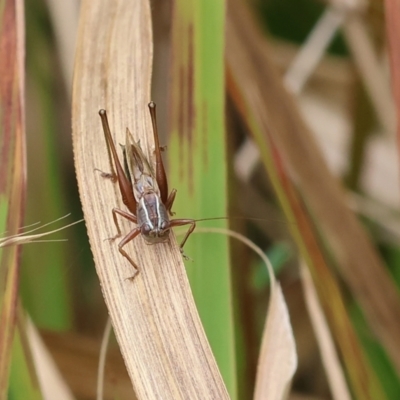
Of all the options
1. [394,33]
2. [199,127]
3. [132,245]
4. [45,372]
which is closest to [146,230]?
[132,245]

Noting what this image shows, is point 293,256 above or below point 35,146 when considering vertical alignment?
below

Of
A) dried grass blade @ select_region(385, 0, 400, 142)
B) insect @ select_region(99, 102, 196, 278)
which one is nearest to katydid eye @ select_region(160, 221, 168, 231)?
insect @ select_region(99, 102, 196, 278)

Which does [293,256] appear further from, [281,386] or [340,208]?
[281,386]

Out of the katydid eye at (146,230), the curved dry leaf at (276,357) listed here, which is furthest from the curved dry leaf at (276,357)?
the katydid eye at (146,230)

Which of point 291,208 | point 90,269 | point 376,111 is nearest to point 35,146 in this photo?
point 90,269

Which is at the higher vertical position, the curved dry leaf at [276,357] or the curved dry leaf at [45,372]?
the curved dry leaf at [276,357]

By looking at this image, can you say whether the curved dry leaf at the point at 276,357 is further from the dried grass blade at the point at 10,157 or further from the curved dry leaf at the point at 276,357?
the dried grass blade at the point at 10,157
